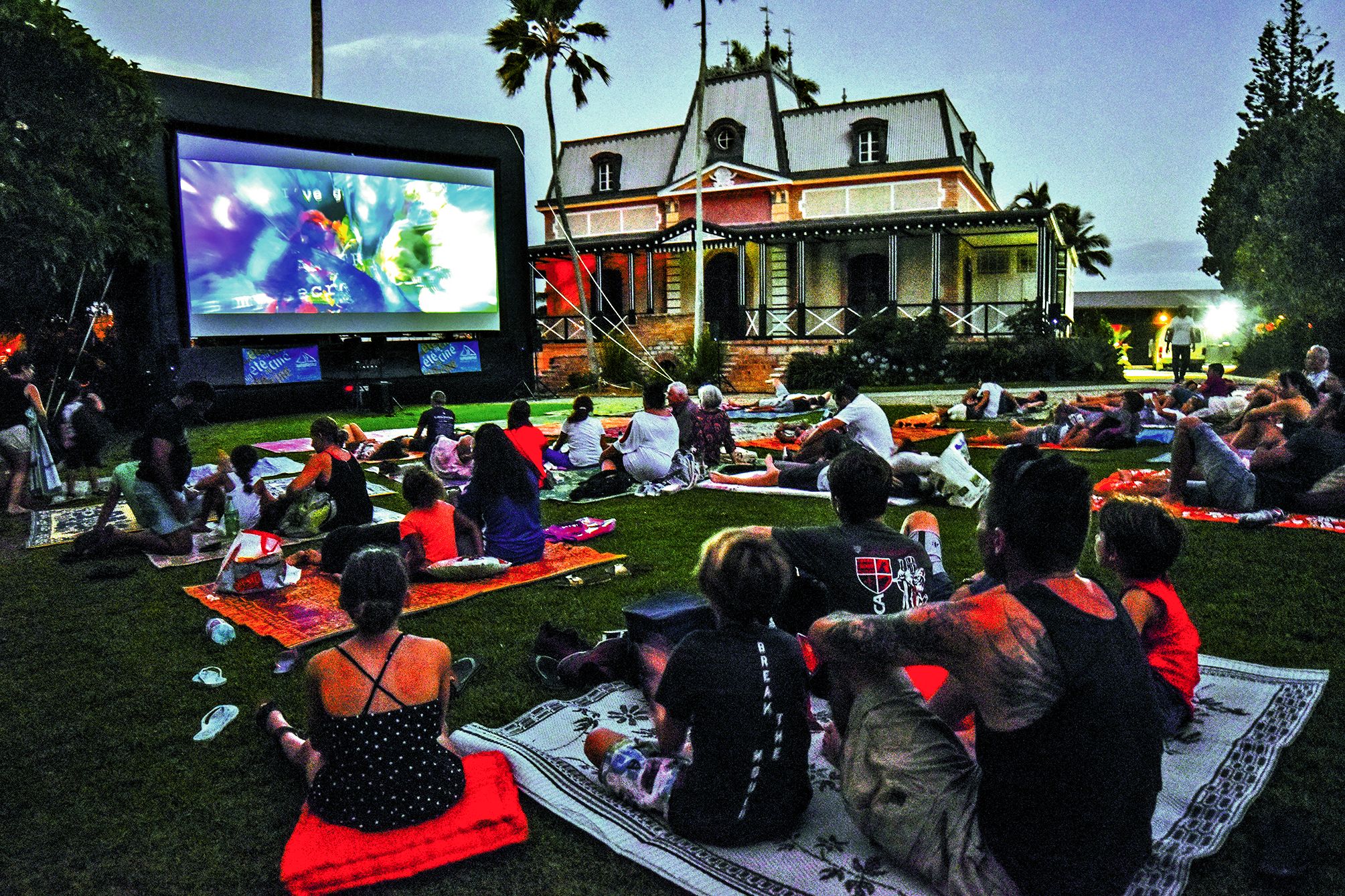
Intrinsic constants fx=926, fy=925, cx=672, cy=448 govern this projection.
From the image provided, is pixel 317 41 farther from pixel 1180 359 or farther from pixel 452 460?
pixel 1180 359

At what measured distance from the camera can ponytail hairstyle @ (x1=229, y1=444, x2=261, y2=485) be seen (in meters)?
7.04

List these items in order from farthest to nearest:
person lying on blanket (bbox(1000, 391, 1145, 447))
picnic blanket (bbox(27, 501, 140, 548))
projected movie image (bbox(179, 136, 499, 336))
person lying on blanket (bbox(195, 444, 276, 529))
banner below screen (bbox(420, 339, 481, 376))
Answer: banner below screen (bbox(420, 339, 481, 376))
projected movie image (bbox(179, 136, 499, 336))
person lying on blanket (bbox(1000, 391, 1145, 447))
picnic blanket (bbox(27, 501, 140, 548))
person lying on blanket (bbox(195, 444, 276, 529))

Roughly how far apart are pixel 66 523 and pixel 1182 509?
9233mm

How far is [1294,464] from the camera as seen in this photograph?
714 centimetres

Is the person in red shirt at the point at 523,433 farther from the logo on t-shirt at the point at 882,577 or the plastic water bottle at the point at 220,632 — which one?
the logo on t-shirt at the point at 882,577

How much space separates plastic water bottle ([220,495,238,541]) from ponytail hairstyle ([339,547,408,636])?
494 cm

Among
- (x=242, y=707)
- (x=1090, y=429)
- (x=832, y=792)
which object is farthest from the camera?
(x=1090, y=429)

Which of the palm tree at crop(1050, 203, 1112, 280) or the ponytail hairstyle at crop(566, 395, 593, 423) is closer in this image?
the ponytail hairstyle at crop(566, 395, 593, 423)

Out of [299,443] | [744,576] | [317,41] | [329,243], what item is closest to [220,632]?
[744,576]

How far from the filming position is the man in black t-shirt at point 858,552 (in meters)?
3.38

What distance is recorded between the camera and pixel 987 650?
84.5 inches

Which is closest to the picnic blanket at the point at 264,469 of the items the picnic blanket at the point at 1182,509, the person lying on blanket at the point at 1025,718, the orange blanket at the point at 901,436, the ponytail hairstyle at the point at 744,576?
the orange blanket at the point at 901,436

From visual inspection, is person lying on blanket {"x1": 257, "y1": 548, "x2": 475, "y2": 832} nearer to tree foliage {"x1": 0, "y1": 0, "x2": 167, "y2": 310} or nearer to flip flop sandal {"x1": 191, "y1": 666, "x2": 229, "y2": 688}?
flip flop sandal {"x1": 191, "y1": 666, "x2": 229, "y2": 688}

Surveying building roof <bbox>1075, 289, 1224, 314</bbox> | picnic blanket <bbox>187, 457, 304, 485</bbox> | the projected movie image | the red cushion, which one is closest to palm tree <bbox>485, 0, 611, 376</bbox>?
the projected movie image
